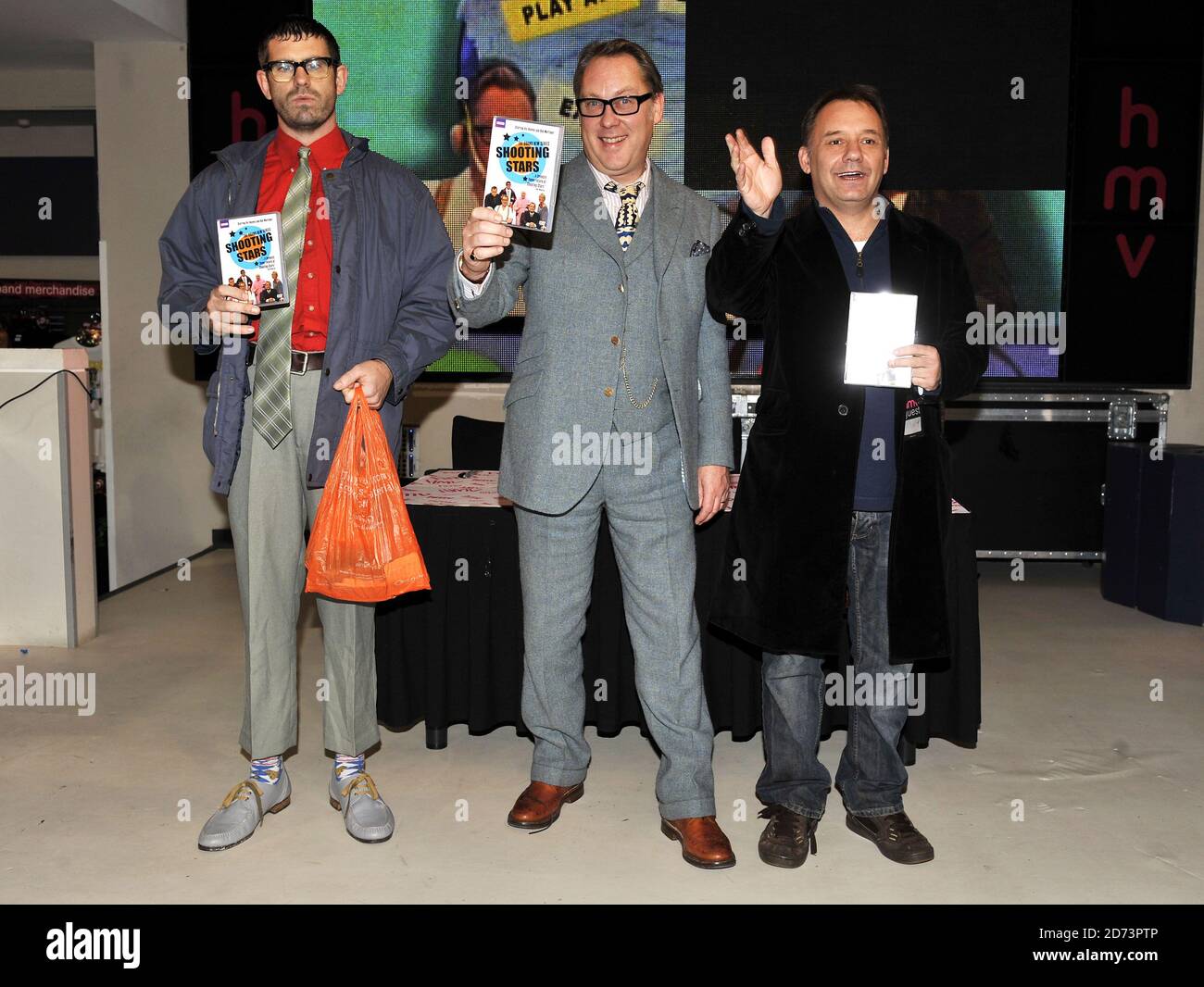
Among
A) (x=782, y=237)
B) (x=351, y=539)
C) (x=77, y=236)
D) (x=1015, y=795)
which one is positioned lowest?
(x=1015, y=795)

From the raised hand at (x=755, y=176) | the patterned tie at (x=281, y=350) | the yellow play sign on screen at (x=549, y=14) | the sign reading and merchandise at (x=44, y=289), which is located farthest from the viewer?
the sign reading and merchandise at (x=44, y=289)

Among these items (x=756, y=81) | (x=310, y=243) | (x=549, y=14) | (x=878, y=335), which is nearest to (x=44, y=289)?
(x=549, y=14)

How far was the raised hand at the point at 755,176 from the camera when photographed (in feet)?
7.52

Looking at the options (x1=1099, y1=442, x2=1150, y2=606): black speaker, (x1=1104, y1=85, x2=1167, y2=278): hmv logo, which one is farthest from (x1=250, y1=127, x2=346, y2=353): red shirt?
(x1=1104, y1=85, x2=1167, y2=278): hmv logo

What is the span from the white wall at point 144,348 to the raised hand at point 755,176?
4.53 meters

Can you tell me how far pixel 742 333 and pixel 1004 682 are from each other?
7.33ft

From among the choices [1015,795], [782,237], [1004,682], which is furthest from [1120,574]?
Answer: [782,237]

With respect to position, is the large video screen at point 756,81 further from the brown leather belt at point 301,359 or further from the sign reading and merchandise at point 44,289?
the sign reading and merchandise at point 44,289

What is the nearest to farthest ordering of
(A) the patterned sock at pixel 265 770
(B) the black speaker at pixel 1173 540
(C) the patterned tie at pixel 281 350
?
(C) the patterned tie at pixel 281 350 → (A) the patterned sock at pixel 265 770 → (B) the black speaker at pixel 1173 540

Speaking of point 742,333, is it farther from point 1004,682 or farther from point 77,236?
point 77,236

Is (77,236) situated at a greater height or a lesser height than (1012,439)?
greater

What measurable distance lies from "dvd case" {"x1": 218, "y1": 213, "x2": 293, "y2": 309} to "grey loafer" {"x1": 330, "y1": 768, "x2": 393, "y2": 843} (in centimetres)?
115

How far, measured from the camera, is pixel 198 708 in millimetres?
3762

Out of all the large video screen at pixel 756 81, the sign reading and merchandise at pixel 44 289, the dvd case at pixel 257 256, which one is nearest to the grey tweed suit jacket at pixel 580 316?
the dvd case at pixel 257 256
